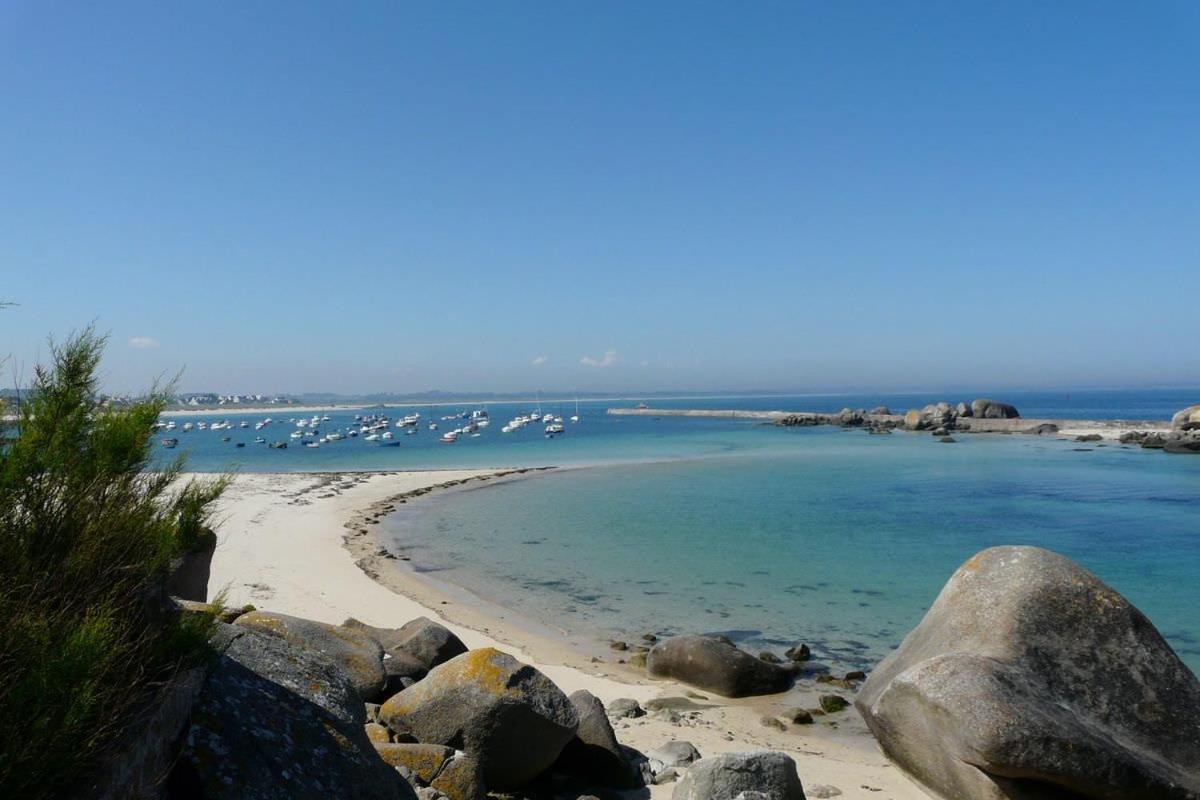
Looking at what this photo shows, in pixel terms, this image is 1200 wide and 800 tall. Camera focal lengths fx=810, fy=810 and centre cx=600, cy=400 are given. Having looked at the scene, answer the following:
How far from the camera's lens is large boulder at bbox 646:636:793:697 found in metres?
14.1

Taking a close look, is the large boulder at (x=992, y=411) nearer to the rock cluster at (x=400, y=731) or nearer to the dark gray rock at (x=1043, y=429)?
the dark gray rock at (x=1043, y=429)

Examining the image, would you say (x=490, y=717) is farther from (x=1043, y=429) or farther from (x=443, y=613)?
(x=1043, y=429)

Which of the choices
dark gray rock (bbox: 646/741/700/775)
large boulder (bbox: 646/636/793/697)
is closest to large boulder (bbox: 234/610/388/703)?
dark gray rock (bbox: 646/741/700/775)

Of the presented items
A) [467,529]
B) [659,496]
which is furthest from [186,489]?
[659,496]

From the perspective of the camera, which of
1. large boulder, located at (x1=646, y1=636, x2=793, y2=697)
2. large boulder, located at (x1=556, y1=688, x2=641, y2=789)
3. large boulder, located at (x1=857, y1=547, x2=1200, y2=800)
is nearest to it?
large boulder, located at (x1=857, y1=547, x2=1200, y2=800)

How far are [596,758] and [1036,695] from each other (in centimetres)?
483

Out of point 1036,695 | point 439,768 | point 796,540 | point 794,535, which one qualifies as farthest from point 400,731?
point 794,535

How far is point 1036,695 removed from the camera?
8750 mm

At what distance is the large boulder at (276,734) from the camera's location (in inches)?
177

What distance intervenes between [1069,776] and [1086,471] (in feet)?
166

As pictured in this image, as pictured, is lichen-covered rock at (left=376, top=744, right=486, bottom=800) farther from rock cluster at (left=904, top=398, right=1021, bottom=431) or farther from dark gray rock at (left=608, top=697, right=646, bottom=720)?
rock cluster at (left=904, top=398, right=1021, bottom=431)

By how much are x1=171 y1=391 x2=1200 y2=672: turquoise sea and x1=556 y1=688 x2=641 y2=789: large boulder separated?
27.2 feet

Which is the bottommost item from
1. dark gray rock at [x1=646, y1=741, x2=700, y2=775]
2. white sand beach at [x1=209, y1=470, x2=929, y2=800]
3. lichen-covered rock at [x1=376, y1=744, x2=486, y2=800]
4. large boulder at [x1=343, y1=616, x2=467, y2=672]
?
white sand beach at [x1=209, y1=470, x2=929, y2=800]

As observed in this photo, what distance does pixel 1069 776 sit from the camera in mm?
8094
